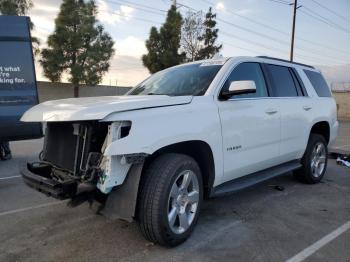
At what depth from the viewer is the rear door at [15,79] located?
679cm

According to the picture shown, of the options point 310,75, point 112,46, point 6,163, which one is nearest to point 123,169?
point 310,75

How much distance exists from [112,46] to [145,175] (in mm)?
29077

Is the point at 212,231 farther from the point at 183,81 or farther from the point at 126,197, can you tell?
the point at 183,81

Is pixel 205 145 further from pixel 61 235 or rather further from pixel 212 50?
pixel 212 50

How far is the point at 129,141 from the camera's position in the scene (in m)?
3.11

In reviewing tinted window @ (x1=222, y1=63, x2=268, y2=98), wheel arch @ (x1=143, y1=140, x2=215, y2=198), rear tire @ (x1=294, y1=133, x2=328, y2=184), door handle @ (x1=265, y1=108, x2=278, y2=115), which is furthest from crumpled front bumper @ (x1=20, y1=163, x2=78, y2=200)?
rear tire @ (x1=294, y1=133, x2=328, y2=184)

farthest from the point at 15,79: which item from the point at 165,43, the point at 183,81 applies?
the point at 165,43

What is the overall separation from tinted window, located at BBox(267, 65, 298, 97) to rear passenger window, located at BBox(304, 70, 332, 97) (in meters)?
0.76

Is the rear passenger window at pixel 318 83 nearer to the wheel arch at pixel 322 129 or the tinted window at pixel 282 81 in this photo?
the wheel arch at pixel 322 129

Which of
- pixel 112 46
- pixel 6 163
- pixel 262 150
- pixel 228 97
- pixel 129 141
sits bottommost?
pixel 6 163

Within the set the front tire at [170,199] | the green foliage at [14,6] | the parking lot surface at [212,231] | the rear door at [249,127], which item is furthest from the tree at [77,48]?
the front tire at [170,199]

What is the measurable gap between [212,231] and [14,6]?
25.6 meters

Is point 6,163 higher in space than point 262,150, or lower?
lower

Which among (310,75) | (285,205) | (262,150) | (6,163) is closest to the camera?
(262,150)
